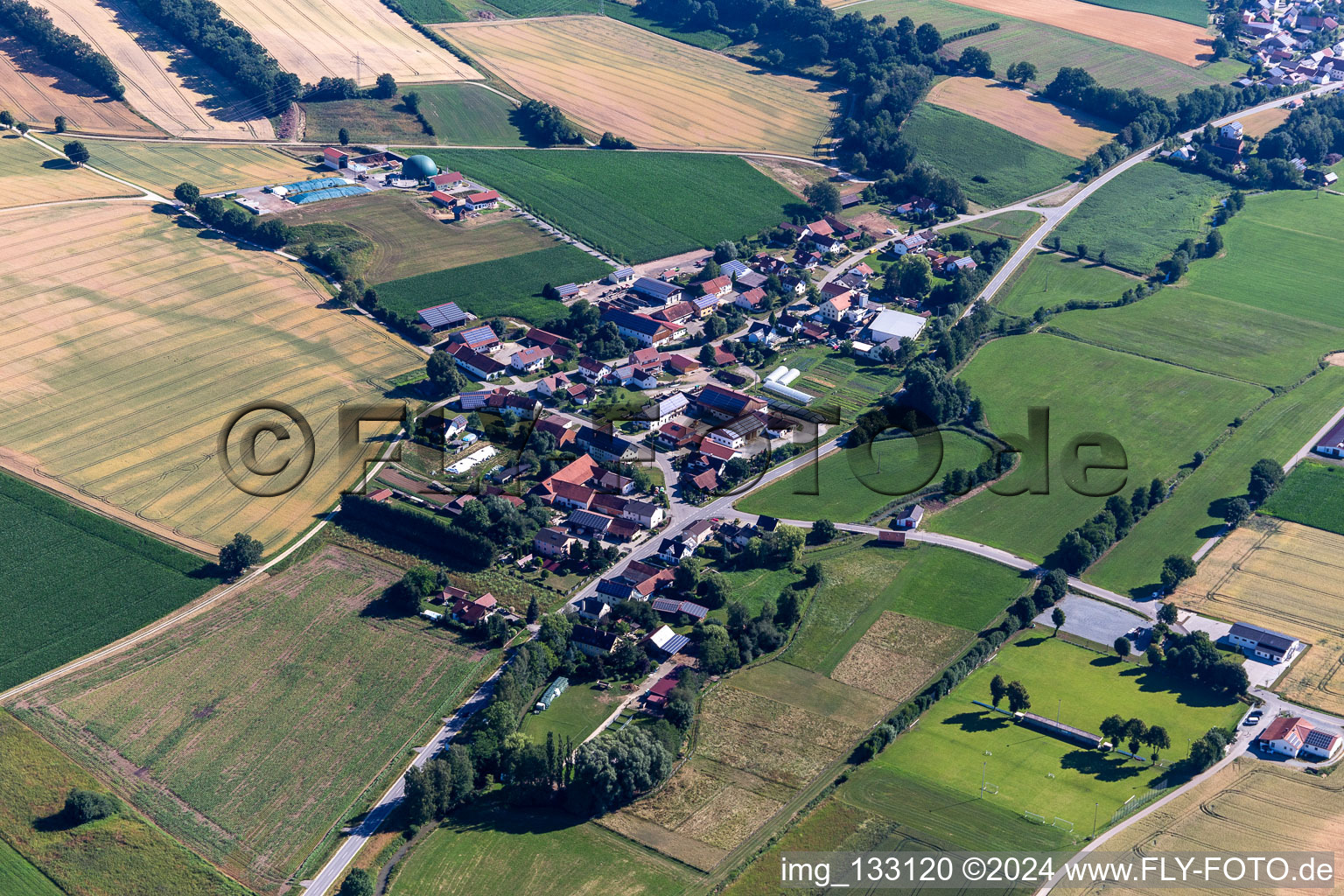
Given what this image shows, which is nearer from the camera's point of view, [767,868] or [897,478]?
[767,868]

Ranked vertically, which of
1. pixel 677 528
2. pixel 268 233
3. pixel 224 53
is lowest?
pixel 677 528

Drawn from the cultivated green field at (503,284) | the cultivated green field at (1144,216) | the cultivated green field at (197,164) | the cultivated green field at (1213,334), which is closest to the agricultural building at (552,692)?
the cultivated green field at (503,284)

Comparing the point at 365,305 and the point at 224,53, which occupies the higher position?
the point at 224,53

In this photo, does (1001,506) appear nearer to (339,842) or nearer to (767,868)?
(767,868)

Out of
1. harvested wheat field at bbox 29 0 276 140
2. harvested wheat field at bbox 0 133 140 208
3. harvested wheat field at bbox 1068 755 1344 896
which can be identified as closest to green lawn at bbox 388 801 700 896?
harvested wheat field at bbox 1068 755 1344 896

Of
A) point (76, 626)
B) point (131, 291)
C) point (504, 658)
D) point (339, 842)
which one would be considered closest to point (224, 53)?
point (131, 291)

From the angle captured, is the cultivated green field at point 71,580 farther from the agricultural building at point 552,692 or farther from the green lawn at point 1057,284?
the green lawn at point 1057,284
